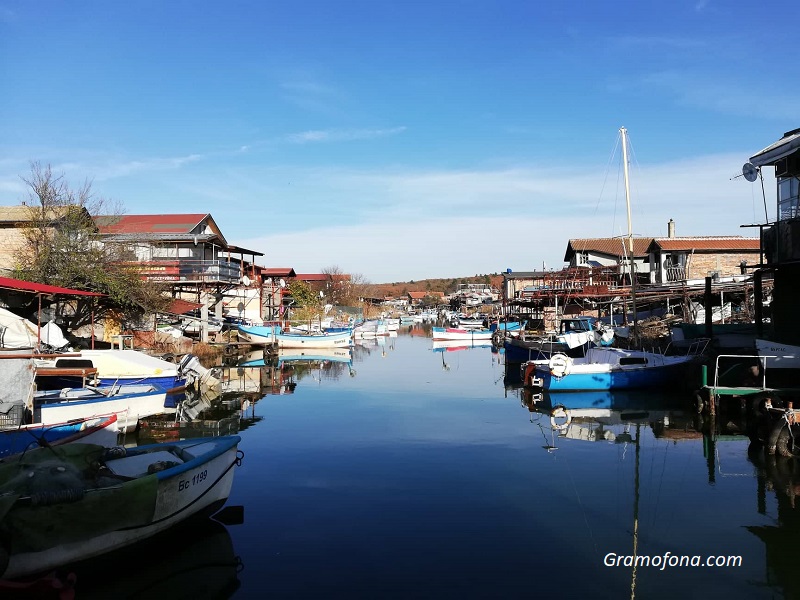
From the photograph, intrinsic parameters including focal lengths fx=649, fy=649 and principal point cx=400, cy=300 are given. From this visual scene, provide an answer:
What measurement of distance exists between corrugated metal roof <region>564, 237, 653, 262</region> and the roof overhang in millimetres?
35730

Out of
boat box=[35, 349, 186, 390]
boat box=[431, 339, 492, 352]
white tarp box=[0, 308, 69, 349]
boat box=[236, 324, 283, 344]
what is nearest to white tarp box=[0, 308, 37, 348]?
white tarp box=[0, 308, 69, 349]

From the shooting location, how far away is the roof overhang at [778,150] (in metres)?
18.3

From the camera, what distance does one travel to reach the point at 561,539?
1020 centimetres

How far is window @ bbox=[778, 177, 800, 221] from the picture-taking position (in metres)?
19.4

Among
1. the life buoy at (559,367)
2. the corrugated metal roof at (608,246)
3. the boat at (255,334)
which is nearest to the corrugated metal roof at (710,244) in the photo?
the corrugated metal roof at (608,246)

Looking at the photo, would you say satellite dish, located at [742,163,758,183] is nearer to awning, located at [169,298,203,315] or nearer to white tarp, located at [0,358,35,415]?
white tarp, located at [0,358,35,415]

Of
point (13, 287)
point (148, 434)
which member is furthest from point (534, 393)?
point (13, 287)

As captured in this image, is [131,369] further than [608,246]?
No

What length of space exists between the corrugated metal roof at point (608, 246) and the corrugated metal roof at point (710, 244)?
7517 mm

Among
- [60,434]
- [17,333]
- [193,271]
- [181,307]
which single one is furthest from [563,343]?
[60,434]

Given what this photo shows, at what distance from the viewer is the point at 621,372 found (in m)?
25.9

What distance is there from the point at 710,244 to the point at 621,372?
2558 cm

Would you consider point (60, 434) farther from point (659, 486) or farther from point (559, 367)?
point (559, 367)

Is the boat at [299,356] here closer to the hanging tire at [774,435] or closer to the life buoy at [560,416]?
the life buoy at [560,416]
